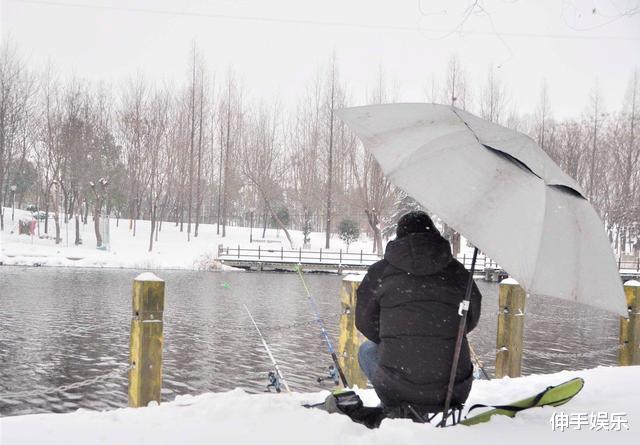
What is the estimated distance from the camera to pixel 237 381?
853cm

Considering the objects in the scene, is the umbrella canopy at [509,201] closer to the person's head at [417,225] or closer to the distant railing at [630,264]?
the person's head at [417,225]

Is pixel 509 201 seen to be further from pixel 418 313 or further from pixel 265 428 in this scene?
pixel 265 428

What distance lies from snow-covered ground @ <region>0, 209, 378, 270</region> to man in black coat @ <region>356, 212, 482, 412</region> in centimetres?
2773

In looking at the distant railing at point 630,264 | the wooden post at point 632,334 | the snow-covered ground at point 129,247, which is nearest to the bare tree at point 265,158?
the snow-covered ground at point 129,247

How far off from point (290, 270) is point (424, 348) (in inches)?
1115

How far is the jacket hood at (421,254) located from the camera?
3.02m

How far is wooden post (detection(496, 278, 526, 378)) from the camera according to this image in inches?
249

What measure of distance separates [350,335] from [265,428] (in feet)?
7.99

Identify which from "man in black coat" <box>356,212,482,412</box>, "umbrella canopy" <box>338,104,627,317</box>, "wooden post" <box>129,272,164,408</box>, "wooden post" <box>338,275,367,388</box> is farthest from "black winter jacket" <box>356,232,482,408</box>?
"wooden post" <box>338,275,367,388</box>

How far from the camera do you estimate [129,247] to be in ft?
117

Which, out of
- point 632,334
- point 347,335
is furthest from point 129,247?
point 632,334

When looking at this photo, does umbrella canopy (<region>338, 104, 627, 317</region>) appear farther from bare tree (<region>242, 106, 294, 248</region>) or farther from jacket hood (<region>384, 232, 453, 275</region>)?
bare tree (<region>242, 106, 294, 248</region>)

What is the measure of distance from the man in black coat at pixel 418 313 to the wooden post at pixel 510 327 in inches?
130

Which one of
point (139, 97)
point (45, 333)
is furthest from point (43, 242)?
point (45, 333)
